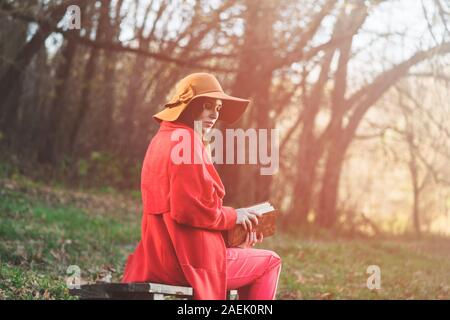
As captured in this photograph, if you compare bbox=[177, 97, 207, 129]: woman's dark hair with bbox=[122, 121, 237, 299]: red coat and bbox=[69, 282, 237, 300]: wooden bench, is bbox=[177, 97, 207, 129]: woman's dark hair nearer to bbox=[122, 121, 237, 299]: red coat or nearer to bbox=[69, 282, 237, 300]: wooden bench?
bbox=[122, 121, 237, 299]: red coat

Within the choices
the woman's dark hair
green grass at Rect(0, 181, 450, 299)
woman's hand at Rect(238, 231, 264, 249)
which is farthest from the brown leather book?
green grass at Rect(0, 181, 450, 299)

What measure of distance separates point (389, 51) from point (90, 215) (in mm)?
5938

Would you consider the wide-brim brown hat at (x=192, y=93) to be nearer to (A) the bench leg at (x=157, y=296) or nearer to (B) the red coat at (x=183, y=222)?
(B) the red coat at (x=183, y=222)

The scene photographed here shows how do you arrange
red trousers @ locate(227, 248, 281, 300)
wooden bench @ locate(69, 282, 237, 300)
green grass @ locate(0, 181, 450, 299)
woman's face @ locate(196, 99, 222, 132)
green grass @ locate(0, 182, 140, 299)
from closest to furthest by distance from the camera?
wooden bench @ locate(69, 282, 237, 300), red trousers @ locate(227, 248, 281, 300), woman's face @ locate(196, 99, 222, 132), green grass @ locate(0, 182, 140, 299), green grass @ locate(0, 181, 450, 299)

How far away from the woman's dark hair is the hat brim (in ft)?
0.11

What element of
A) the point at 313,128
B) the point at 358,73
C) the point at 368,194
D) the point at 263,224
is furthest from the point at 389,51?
the point at 263,224

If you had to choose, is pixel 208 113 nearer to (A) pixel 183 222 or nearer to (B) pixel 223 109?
(B) pixel 223 109

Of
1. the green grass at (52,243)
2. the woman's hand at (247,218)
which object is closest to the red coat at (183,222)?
the woman's hand at (247,218)

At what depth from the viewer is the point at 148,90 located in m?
15.9

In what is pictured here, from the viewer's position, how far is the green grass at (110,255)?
753cm

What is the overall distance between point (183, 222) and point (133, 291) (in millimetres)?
410

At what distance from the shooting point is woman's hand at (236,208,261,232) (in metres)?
4.21

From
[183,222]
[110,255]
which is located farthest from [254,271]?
[110,255]

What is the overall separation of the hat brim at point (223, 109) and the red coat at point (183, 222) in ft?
0.17
